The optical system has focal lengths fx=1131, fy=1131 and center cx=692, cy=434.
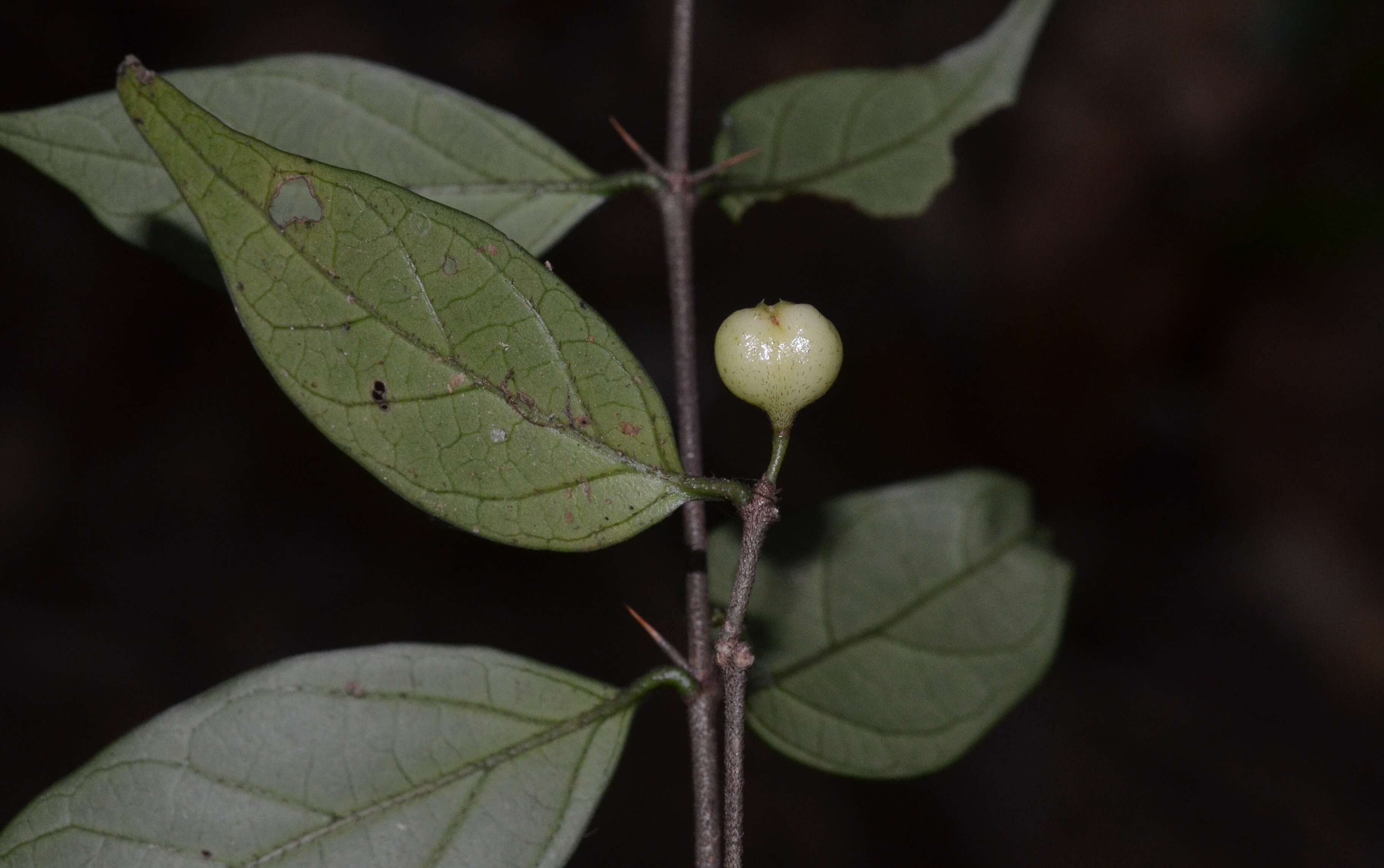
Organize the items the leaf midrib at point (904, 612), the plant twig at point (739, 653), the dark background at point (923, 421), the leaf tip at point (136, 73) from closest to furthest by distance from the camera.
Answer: the leaf tip at point (136, 73) < the plant twig at point (739, 653) < the leaf midrib at point (904, 612) < the dark background at point (923, 421)

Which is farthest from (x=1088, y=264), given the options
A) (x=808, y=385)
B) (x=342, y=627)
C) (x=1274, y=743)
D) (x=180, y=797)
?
(x=180, y=797)

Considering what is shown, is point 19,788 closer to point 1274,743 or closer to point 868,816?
point 868,816

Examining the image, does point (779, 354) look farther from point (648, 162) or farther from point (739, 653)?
point (648, 162)

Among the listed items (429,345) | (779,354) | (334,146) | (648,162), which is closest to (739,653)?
(779,354)

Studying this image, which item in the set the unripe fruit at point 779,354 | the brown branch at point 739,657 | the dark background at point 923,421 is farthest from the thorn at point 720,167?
the dark background at point 923,421

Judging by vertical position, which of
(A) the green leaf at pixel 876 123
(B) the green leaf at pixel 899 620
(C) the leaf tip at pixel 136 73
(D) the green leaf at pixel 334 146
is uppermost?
(A) the green leaf at pixel 876 123

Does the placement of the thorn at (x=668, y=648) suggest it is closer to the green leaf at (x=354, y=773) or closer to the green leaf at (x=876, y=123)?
the green leaf at (x=354, y=773)
